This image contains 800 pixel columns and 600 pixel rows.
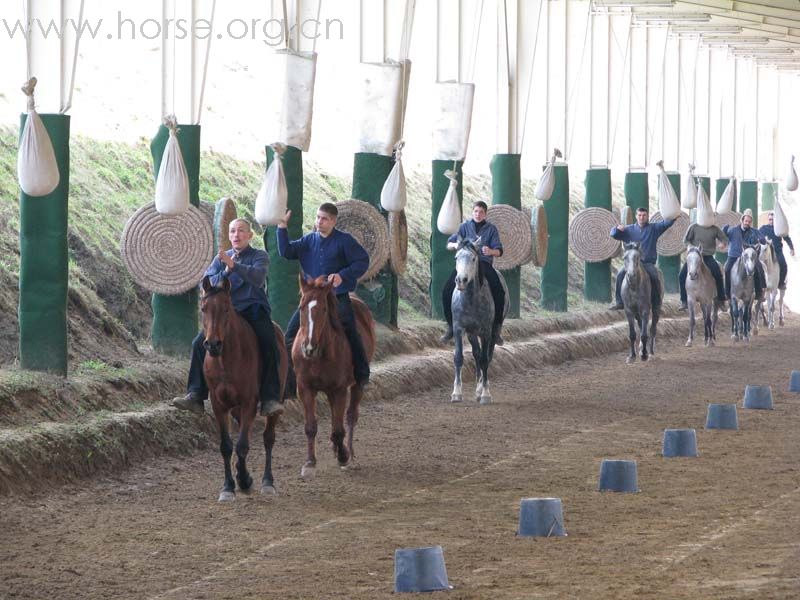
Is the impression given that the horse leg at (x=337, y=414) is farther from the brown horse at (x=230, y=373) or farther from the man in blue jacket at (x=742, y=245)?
the man in blue jacket at (x=742, y=245)

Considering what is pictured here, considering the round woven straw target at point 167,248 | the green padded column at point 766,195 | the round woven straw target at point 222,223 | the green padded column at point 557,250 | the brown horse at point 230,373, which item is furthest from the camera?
the green padded column at point 766,195

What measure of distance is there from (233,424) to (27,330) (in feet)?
7.40

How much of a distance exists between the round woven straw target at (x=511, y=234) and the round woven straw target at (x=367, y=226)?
5.17 meters

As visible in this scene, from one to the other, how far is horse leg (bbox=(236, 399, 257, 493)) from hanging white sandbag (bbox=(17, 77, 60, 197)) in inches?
106

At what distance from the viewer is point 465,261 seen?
670 inches

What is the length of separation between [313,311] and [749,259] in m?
18.3

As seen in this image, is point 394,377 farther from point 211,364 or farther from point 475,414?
point 211,364

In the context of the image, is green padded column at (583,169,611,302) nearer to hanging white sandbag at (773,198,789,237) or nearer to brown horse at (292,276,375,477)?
hanging white sandbag at (773,198,789,237)

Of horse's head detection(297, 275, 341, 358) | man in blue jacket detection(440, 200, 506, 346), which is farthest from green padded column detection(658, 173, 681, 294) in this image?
horse's head detection(297, 275, 341, 358)

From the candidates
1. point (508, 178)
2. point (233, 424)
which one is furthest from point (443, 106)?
point (233, 424)

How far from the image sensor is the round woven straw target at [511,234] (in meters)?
24.4

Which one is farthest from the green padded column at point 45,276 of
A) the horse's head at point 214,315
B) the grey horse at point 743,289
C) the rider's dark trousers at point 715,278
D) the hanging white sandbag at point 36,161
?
the grey horse at point 743,289

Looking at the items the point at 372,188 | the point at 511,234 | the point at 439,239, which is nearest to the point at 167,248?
the point at 372,188

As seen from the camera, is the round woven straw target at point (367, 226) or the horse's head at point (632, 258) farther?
the horse's head at point (632, 258)
